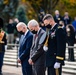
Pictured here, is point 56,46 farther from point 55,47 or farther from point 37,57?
point 37,57

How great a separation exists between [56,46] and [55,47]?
4 centimetres

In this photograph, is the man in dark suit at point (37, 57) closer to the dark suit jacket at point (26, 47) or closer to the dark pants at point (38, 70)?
the dark pants at point (38, 70)

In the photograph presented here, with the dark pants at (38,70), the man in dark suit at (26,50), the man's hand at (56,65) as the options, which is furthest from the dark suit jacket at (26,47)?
the man's hand at (56,65)

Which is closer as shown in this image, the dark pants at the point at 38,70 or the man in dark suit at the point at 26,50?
the dark pants at the point at 38,70

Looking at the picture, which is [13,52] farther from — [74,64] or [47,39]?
[47,39]

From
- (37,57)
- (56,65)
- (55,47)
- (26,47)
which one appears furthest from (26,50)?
(56,65)

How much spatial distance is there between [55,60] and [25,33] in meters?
1.71

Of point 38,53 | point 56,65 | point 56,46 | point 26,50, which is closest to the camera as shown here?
point 56,65

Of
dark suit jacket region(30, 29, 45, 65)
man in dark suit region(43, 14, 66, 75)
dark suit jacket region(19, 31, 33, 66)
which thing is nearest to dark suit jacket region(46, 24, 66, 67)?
man in dark suit region(43, 14, 66, 75)

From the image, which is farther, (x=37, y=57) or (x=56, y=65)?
(x=37, y=57)

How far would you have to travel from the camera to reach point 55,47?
26.0ft

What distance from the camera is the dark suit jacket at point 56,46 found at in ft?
25.0

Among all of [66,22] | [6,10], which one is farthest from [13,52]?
[6,10]

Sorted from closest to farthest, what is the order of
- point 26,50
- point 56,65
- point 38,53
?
1. point 56,65
2. point 38,53
3. point 26,50
